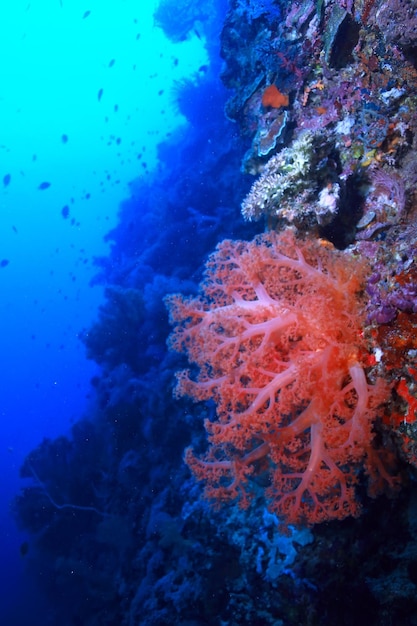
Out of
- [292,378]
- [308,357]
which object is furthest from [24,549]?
[308,357]

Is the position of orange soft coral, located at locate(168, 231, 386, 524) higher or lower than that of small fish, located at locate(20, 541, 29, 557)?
lower

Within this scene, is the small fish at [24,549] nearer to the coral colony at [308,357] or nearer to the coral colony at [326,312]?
the coral colony at [308,357]

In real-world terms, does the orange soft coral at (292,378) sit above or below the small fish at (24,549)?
below

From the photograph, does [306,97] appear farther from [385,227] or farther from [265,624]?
[265,624]

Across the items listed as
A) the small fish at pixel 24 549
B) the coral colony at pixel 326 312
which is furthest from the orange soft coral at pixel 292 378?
the small fish at pixel 24 549

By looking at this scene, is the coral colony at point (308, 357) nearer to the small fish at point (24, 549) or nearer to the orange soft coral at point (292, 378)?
the orange soft coral at point (292, 378)

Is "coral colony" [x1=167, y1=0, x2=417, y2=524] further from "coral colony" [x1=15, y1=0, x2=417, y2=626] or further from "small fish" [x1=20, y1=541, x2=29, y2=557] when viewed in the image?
"small fish" [x1=20, y1=541, x2=29, y2=557]

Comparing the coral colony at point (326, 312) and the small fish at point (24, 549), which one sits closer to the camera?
the coral colony at point (326, 312)

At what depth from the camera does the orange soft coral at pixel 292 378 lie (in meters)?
2.40

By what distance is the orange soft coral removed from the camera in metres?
2.40

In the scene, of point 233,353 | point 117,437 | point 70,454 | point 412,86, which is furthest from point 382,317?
point 70,454

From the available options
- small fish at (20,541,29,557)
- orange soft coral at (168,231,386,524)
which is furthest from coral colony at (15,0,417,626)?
small fish at (20,541,29,557)

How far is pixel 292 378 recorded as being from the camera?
248 centimetres

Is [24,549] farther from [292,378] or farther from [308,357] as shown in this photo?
[308,357]
